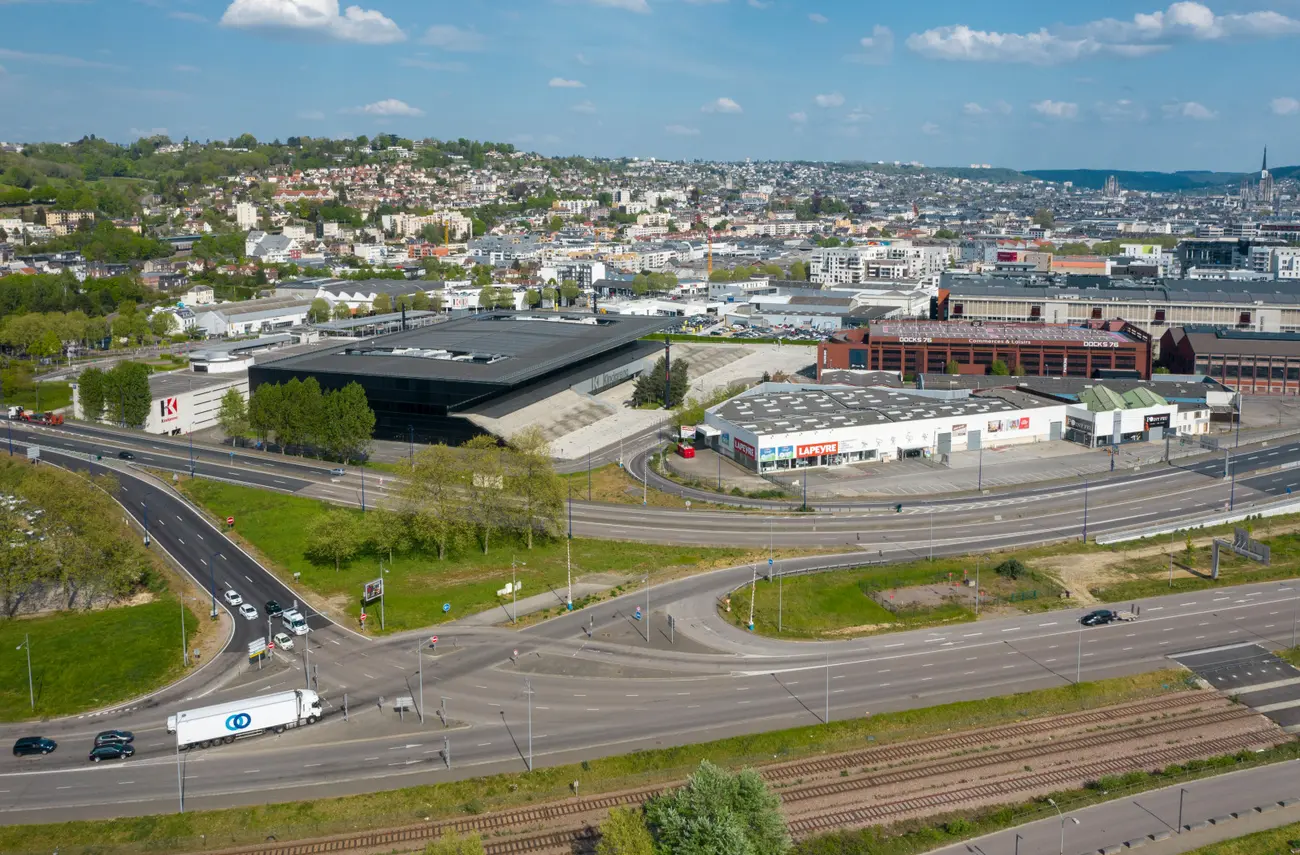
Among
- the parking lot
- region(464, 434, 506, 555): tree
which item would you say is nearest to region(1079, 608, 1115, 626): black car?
the parking lot

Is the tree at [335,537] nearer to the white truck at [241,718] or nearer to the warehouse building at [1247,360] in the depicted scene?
the white truck at [241,718]

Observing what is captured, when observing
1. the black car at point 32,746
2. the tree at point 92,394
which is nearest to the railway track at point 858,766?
the black car at point 32,746

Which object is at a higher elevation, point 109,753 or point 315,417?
point 315,417

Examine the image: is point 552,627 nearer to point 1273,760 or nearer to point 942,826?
point 942,826

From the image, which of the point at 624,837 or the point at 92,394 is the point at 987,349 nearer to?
the point at 92,394

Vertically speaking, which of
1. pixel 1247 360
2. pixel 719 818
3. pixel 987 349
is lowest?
pixel 719 818

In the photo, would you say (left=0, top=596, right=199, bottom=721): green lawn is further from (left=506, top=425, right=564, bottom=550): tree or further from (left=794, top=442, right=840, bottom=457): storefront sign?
(left=794, top=442, right=840, bottom=457): storefront sign

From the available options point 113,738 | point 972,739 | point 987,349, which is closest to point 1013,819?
point 972,739

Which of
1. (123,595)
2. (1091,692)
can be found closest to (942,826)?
(1091,692)
